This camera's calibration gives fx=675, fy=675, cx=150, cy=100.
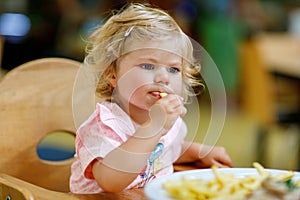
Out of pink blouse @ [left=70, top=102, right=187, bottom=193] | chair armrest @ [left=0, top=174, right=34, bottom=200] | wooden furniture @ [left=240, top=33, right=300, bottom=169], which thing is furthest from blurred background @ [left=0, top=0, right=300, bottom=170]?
chair armrest @ [left=0, top=174, right=34, bottom=200]

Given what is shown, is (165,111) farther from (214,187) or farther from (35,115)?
(35,115)

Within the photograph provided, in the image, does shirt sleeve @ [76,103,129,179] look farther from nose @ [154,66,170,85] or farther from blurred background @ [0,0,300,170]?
blurred background @ [0,0,300,170]

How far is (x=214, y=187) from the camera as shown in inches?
29.3

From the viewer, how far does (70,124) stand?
45.6 inches

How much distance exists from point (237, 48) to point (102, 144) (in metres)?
3.06

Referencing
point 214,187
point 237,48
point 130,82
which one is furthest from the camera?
point 237,48

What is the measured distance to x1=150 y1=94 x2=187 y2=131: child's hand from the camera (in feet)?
2.67

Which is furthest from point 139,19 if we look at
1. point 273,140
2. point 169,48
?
point 273,140

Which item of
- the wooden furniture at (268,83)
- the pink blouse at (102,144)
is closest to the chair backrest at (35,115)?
the pink blouse at (102,144)

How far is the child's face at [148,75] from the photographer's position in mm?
834

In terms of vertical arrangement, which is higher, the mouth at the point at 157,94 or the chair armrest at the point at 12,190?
the mouth at the point at 157,94

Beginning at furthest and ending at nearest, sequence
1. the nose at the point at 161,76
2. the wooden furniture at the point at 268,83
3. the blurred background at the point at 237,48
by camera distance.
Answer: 1. the blurred background at the point at 237,48
2. the wooden furniture at the point at 268,83
3. the nose at the point at 161,76

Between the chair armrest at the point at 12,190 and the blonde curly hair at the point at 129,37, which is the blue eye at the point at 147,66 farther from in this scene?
the chair armrest at the point at 12,190

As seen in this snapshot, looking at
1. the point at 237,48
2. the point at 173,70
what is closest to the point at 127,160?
the point at 173,70
